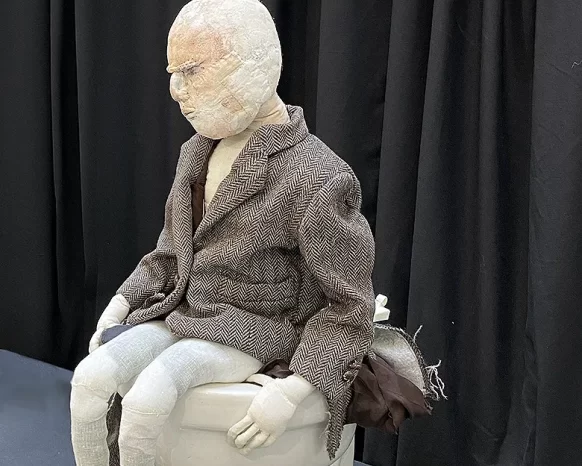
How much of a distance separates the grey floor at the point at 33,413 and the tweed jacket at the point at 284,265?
2.04 ft

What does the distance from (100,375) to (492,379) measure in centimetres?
77

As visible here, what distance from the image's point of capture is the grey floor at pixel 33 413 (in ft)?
5.52

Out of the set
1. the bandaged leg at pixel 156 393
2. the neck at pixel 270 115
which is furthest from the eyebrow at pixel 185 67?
the bandaged leg at pixel 156 393

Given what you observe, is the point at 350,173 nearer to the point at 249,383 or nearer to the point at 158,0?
the point at 249,383

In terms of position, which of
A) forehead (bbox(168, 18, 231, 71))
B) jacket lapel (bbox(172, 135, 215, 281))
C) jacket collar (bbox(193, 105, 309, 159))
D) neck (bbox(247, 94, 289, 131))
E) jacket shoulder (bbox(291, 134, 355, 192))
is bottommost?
jacket lapel (bbox(172, 135, 215, 281))

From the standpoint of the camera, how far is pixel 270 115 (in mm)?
1152

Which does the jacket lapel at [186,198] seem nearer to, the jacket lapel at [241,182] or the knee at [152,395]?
the jacket lapel at [241,182]

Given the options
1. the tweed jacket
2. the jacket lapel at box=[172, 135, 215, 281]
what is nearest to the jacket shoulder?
the tweed jacket

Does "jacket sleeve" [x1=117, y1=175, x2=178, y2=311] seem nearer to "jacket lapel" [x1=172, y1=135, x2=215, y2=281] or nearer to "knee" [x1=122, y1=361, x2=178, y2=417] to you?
"jacket lapel" [x1=172, y1=135, x2=215, y2=281]

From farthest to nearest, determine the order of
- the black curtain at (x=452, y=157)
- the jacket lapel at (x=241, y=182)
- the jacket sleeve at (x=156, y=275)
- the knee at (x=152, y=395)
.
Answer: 1. the black curtain at (x=452, y=157)
2. the jacket sleeve at (x=156, y=275)
3. the jacket lapel at (x=241, y=182)
4. the knee at (x=152, y=395)

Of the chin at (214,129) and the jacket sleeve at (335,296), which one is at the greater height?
the chin at (214,129)

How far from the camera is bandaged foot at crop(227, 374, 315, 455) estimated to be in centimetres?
105

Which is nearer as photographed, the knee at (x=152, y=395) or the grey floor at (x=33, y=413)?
the knee at (x=152, y=395)

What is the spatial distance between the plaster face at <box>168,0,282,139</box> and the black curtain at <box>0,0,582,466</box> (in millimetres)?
453
